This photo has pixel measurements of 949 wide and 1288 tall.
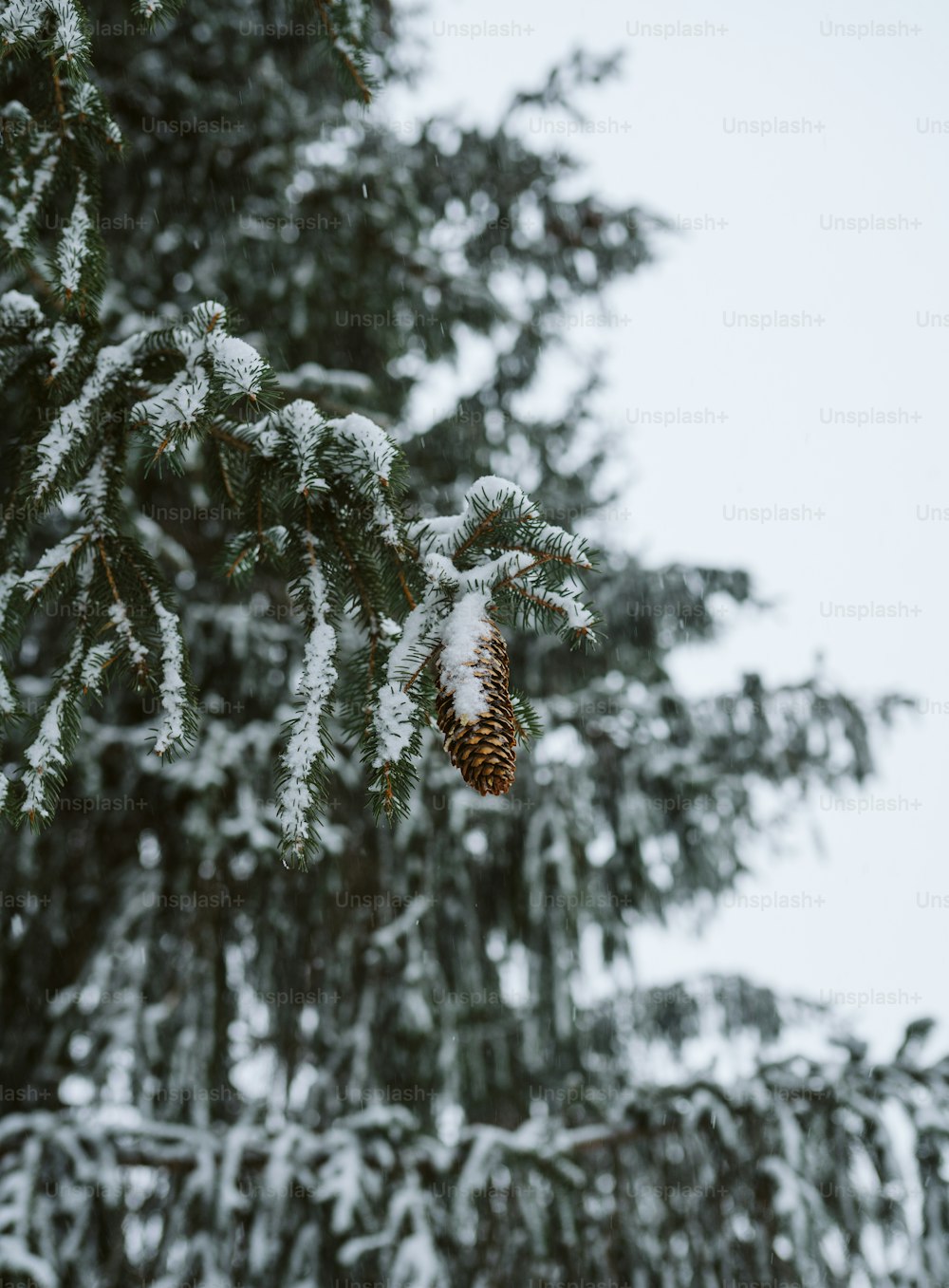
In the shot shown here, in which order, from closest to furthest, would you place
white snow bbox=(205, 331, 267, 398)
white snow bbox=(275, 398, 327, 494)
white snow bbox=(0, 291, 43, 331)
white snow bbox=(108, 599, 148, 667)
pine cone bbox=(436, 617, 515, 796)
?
pine cone bbox=(436, 617, 515, 796) → white snow bbox=(205, 331, 267, 398) → white snow bbox=(275, 398, 327, 494) → white snow bbox=(108, 599, 148, 667) → white snow bbox=(0, 291, 43, 331)

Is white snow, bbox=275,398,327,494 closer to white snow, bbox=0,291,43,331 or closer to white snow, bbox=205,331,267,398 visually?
white snow, bbox=205,331,267,398

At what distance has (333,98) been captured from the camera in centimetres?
536

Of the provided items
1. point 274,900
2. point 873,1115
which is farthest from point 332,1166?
point 873,1115

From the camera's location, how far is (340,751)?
14.4 ft

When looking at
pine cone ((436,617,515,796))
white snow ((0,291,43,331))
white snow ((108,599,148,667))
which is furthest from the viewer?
white snow ((0,291,43,331))

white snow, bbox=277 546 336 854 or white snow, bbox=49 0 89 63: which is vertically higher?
white snow, bbox=49 0 89 63

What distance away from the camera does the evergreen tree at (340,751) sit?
5.35 feet

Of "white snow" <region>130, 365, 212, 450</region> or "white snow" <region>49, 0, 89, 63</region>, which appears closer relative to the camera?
"white snow" <region>130, 365, 212, 450</region>

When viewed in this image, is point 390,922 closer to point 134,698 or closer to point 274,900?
point 274,900

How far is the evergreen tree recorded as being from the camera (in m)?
1.63

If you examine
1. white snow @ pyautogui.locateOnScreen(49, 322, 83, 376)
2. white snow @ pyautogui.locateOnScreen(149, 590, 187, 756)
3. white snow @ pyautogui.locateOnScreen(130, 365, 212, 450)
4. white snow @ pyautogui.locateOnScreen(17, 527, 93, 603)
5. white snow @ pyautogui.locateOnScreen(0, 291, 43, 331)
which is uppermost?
white snow @ pyautogui.locateOnScreen(0, 291, 43, 331)

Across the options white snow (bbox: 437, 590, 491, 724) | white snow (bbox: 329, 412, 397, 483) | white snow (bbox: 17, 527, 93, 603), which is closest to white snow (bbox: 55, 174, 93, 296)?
white snow (bbox: 17, 527, 93, 603)

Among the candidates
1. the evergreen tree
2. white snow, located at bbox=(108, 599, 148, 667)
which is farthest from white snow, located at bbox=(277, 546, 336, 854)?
white snow, located at bbox=(108, 599, 148, 667)

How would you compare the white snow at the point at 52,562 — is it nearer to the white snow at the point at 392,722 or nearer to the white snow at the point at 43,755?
the white snow at the point at 43,755
